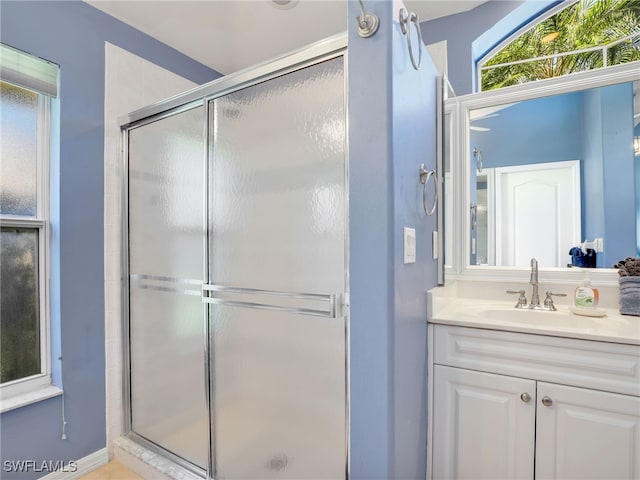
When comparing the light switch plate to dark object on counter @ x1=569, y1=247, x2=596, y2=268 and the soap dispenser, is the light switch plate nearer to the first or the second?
the soap dispenser

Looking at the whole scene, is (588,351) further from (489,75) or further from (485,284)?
(489,75)

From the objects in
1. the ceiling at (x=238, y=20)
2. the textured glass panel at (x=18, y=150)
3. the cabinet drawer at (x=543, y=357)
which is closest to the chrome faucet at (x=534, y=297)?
the cabinet drawer at (x=543, y=357)

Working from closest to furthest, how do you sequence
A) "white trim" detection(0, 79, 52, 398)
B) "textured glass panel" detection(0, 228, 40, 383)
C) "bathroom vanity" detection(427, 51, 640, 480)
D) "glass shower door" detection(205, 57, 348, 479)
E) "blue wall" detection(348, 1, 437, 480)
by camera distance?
"blue wall" detection(348, 1, 437, 480), "bathroom vanity" detection(427, 51, 640, 480), "glass shower door" detection(205, 57, 348, 479), "textured glass panel" detection(0, 228, 40, 383), "white trim" detection(0, 79, 52, 398)

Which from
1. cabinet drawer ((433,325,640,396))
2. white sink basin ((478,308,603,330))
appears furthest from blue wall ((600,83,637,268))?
cabinet drawer ((433,325,640,396))

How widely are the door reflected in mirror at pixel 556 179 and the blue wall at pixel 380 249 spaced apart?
870 millimetres

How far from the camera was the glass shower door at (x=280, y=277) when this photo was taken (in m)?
1.30

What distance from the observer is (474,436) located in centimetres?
137

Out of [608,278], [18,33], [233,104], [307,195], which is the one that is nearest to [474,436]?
Answer: [608,278]

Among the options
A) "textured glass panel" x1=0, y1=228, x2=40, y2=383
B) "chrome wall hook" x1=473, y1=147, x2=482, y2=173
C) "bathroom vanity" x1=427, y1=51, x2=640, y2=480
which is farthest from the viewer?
"chrome wall hook" x1=473, y1=147, x2=482, y2=173

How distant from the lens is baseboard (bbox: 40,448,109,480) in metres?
1.75

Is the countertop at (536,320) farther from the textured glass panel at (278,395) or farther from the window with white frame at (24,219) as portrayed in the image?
the window with white frame at (24,219)

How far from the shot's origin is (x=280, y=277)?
1430 millimetres

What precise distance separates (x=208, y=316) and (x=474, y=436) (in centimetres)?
123

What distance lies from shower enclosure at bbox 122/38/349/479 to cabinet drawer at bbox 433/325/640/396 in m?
0.49
